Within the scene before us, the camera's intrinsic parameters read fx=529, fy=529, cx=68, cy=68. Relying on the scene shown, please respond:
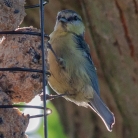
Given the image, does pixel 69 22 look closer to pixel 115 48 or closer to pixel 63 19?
pixel 63 19

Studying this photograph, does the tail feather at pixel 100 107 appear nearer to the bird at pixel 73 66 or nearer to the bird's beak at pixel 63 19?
the bird at pixel 73 66

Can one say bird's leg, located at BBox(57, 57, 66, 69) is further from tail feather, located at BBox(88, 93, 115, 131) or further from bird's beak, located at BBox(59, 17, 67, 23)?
tail feather, located at BBox(88, 93, 115, 131)

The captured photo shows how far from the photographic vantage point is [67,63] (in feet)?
16.1

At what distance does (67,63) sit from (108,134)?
1161 millimetres

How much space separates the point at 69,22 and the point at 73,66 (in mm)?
450

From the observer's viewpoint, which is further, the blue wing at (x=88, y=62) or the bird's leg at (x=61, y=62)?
the blue wing at (x=88, y=62)

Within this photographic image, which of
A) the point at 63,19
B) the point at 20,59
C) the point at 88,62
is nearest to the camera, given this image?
the point at 20,59

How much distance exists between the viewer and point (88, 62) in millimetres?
5113

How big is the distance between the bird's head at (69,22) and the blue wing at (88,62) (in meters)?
0.08

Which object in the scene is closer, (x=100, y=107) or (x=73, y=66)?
(x=73, y=66)

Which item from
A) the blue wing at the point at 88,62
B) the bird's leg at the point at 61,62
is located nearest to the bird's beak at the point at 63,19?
the blue wing at the point at 88,62

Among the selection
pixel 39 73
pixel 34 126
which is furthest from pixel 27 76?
pixel 34 126

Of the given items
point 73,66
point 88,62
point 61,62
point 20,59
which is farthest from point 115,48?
point 20,59

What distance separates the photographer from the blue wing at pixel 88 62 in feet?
16.6
